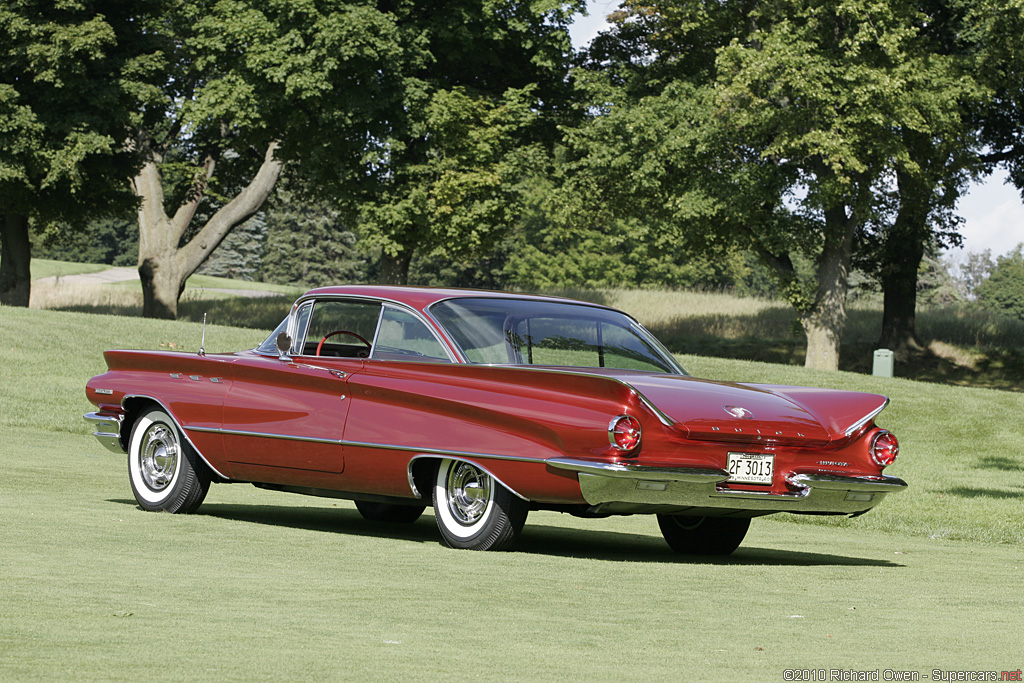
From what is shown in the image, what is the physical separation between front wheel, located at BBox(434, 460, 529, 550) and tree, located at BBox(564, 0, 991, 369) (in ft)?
85.8

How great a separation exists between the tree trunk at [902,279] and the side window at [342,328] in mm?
32561

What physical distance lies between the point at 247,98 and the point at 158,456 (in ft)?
103

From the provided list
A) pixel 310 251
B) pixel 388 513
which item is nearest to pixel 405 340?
pixel 388 513

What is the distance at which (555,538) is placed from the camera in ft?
31.1

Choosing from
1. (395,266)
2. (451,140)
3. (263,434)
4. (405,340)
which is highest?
(451,140)

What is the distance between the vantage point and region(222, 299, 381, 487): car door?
28.6 feet

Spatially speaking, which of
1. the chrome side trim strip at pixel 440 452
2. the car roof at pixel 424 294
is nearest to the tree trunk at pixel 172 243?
the car roof at pixel 424 294

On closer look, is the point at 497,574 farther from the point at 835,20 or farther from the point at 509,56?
the point at 509,56

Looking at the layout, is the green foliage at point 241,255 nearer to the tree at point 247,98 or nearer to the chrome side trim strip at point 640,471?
the tree at point 247,98

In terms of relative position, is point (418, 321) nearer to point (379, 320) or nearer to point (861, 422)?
point (379, 320)

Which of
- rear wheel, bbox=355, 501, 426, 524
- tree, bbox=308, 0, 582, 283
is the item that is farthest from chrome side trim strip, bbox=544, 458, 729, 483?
tree, bbox=308, 0, 582, 283

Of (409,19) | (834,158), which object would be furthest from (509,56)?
(834,158)

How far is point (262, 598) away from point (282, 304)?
2345 inches

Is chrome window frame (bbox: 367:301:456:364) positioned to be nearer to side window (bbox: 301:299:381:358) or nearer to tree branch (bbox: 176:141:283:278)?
side window (bbox: 301:299:381:358)
